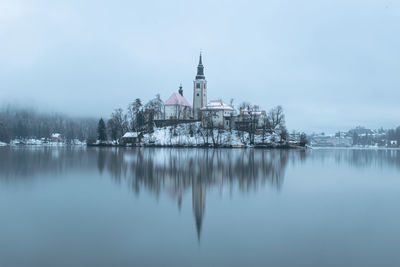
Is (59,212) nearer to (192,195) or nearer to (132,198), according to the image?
(132,198)

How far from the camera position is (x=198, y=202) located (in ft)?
47.9

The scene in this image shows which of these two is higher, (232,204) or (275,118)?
(275,118)

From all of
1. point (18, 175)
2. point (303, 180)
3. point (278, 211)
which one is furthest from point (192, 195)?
point (18, 175)

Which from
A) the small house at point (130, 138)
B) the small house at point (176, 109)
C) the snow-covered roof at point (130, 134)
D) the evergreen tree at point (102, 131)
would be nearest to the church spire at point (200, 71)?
the small house at point (176, 109)

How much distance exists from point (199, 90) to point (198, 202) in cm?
8362

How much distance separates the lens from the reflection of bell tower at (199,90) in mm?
96375

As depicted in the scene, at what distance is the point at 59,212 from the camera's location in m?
12.6

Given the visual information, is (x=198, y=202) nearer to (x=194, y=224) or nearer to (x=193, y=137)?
(x=194, y=224)

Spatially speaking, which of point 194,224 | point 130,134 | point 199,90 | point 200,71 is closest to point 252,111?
point 199,90

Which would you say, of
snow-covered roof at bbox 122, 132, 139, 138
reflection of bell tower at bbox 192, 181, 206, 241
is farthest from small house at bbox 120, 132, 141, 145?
reflection of bell tower at bbox 192, 181, 206, 241

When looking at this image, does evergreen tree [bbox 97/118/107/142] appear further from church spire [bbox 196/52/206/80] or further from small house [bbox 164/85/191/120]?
church spire [bbox 196/52/206/80]

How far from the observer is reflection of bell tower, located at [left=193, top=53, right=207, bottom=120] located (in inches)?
3794

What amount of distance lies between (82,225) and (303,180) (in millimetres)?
16147

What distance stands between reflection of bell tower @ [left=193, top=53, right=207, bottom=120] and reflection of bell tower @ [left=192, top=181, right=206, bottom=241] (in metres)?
77.7
